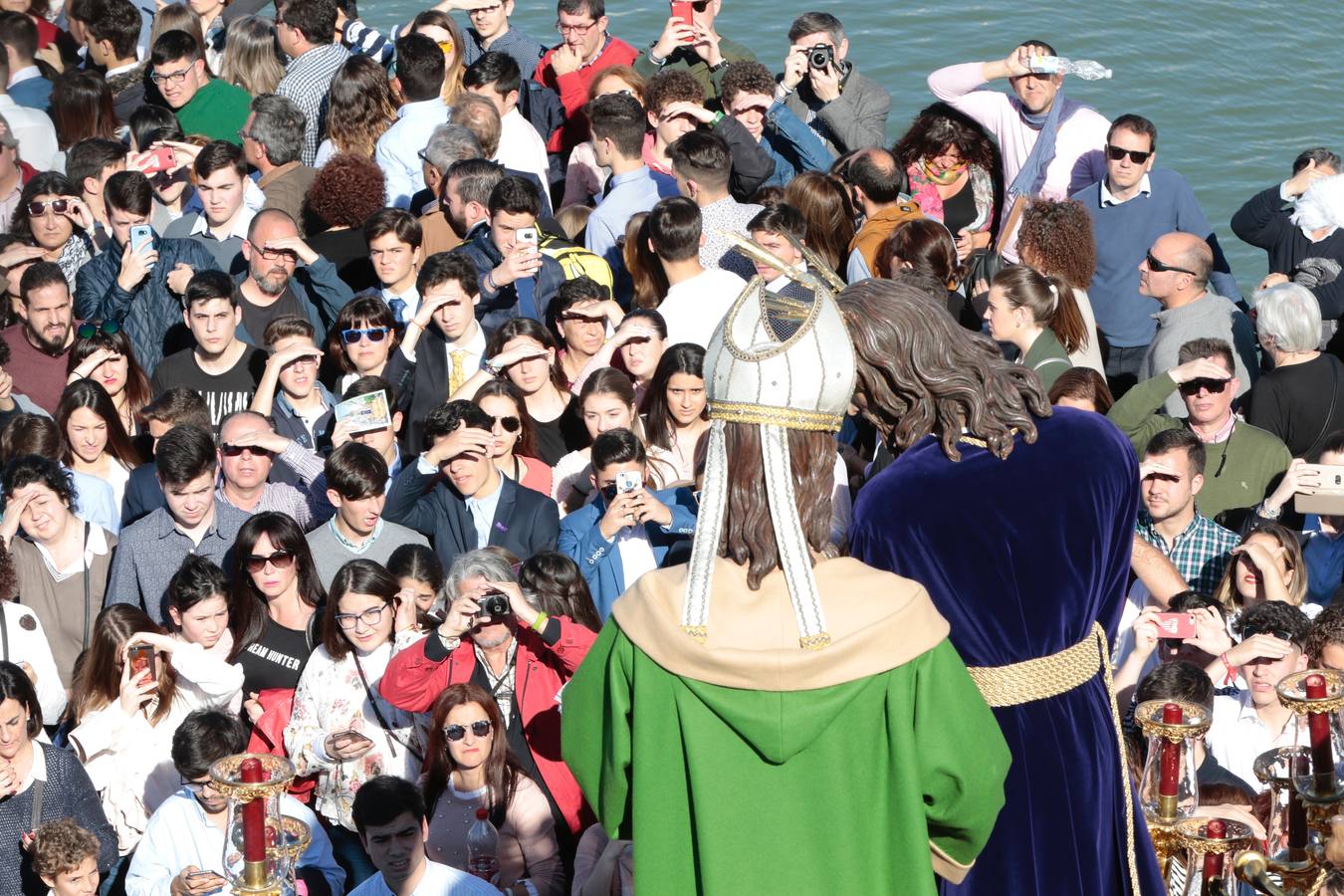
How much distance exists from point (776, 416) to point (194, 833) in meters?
3.12

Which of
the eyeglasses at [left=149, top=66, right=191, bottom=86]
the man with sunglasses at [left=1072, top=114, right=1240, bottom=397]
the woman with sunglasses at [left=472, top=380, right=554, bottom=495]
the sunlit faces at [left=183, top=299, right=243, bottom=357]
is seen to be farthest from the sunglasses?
the eyeglasses at [left=149, top=66, right=191, bottom=86]

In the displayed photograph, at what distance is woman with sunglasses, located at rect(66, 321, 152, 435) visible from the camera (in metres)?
7.95

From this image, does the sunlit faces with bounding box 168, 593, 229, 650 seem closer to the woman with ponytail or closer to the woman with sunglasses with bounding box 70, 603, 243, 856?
the woman with sunglasses with bounding box 70, 603, 243, 856

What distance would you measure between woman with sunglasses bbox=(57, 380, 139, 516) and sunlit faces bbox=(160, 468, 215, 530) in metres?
0.65

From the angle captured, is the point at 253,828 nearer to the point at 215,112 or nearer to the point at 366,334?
the point at 366,334

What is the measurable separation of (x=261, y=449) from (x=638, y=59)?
4.60 m

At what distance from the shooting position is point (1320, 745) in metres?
3.06

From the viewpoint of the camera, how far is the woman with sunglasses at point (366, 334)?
25.8ft

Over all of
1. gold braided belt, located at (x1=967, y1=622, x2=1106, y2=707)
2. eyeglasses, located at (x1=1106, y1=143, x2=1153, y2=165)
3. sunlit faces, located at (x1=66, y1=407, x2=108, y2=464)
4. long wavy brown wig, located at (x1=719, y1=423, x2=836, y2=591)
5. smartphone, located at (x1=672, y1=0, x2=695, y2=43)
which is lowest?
sunlit faces, located at (x1=66, y1=407, x2=108, y2=464)

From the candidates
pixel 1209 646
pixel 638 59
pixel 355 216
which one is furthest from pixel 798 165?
pixel 1209 646

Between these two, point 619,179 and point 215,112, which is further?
point 215,112

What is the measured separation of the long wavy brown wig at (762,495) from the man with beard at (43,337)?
5.66 metres

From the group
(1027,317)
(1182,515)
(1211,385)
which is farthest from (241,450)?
(1211,385)

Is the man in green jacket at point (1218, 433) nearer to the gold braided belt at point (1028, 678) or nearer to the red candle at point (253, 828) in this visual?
the gold braided belt at point (1028, 678)
